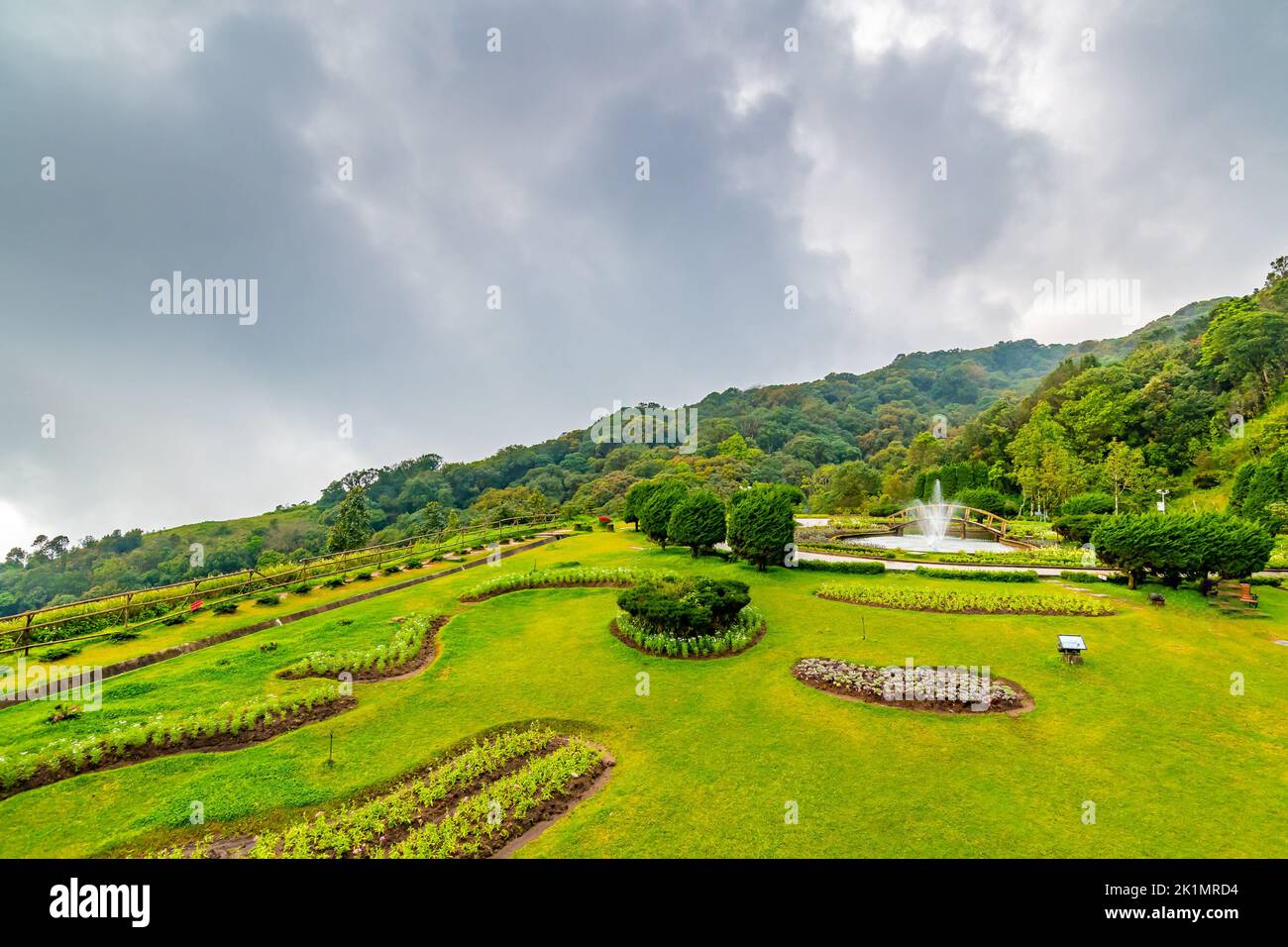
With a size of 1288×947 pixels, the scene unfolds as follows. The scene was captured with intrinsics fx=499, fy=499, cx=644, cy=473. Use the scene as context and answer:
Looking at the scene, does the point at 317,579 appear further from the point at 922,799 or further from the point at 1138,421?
the point at 1138,421

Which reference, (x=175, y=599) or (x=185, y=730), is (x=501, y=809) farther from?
(x=175, y=599)

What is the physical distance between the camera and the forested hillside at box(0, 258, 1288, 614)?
35094mm

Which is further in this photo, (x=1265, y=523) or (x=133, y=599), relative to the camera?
(x=1265, y=523)

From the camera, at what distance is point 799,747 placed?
7.49 m

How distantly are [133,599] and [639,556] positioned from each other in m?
17.9

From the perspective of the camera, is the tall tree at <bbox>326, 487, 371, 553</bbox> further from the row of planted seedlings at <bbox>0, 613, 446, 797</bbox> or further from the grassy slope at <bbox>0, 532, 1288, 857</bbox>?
the row of planted seedlings at <bbox>0, 613, 446, 797</bbox>

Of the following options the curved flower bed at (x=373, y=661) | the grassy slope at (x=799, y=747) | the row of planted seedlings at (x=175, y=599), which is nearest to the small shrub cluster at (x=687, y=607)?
the grassy slope at (x=799, y=747)

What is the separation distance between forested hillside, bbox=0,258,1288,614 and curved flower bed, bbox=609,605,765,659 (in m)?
26.1

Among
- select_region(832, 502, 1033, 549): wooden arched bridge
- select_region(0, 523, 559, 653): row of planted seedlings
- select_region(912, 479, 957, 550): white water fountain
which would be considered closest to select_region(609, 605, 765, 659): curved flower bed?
select_region(0, 523, 559, 653): row of planted seedlings

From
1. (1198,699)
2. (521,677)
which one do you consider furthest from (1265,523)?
(521,677)

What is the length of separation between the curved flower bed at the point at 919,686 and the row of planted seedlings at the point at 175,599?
56.6 feet

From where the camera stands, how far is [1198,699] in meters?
8.70

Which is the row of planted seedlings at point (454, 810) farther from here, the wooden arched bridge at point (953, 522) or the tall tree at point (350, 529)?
the wooden arched bridge at point (953, 522)
